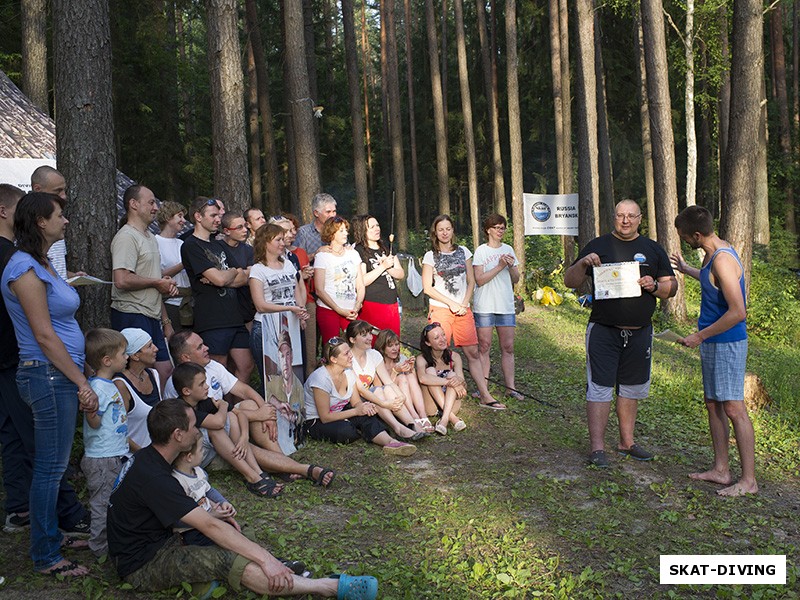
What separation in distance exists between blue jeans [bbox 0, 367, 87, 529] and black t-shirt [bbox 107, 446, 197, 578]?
2.62ft

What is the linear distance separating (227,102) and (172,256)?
2.66 m

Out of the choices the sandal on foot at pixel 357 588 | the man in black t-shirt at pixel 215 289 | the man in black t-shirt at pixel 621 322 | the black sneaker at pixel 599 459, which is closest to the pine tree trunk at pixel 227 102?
the man in black t-shirt at pixel 215 289

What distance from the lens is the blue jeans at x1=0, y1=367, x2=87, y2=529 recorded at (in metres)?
4.41

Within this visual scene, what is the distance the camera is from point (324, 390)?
6.86 metres

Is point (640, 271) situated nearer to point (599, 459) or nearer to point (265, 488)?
point (599, 459)

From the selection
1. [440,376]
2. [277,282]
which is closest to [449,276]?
[440,376]

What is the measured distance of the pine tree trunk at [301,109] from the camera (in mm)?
11625

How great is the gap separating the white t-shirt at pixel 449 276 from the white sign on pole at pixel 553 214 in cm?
899

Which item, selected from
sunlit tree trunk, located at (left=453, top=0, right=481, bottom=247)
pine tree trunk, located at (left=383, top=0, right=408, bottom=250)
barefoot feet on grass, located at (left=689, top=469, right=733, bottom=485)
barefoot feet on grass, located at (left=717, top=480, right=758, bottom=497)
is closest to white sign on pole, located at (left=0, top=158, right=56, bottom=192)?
barefoot feet on grass, located at (left=689, top=469, right=733, bottom=485)

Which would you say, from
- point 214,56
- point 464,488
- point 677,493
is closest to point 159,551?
point 464,488

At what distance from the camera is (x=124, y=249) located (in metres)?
5.76

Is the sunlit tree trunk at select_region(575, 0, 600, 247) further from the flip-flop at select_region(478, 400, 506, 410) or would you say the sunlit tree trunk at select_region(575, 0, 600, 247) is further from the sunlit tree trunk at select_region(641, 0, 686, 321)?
the flip-flop at select_region(478, 400, 506, 410)

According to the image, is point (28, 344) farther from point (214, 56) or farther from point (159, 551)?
point (214, 56)

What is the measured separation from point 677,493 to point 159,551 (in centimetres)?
367
